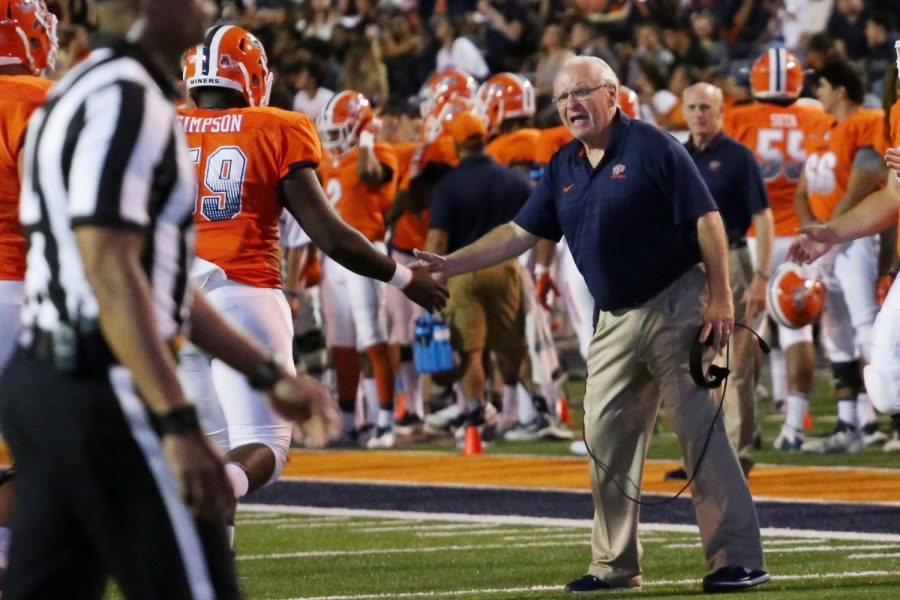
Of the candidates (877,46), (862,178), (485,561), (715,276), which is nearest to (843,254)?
(862,178)

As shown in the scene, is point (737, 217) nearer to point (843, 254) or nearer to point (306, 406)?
point (843, 254)

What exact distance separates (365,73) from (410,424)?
5.01 meters

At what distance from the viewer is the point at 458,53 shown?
21.6 m

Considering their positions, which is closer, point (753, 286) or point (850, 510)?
point (850, 510)

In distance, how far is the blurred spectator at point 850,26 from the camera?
2016 centimetres

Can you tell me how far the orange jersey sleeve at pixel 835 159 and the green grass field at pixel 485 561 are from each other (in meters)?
3.47

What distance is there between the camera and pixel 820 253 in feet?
23.6

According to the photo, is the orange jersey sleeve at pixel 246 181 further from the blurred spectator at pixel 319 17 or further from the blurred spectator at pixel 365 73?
the blurred spectator at pixel 319 17

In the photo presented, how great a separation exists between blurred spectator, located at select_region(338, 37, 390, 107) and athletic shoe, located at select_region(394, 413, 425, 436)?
4177mm

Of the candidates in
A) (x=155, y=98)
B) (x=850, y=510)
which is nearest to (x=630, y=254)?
(x=850, y=510)

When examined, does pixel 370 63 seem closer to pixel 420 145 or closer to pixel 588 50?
pixel 588 50

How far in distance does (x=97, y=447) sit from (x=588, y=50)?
649 inches

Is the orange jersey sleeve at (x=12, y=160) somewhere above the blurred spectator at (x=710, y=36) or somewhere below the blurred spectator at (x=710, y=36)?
below

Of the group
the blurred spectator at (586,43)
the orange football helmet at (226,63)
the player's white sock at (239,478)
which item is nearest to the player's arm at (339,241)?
the orange football helmet at (226,63)
